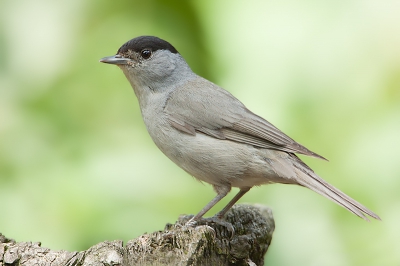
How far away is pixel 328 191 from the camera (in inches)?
171

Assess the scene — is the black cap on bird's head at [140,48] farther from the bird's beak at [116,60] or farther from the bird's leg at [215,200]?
the bird's leg at [215,200]

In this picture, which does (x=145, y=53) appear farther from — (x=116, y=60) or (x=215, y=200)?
(x=215, y=200)

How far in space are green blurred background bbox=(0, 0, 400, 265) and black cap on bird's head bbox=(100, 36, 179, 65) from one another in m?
0.41

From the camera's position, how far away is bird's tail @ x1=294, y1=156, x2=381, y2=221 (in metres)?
4.14

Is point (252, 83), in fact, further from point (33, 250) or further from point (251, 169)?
point (33, 250)

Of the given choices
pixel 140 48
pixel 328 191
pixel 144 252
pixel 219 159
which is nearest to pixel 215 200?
pixel 219 159

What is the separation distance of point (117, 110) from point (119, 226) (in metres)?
1.18

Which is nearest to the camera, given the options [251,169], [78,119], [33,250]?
[33,250]

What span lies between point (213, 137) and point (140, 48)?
1.10 m

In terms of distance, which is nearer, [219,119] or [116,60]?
[219,119]

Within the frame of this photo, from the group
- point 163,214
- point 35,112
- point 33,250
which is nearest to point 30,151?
point 35,112

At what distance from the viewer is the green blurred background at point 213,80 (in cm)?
500

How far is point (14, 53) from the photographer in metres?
5.45

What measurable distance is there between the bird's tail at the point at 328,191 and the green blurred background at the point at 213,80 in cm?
75
